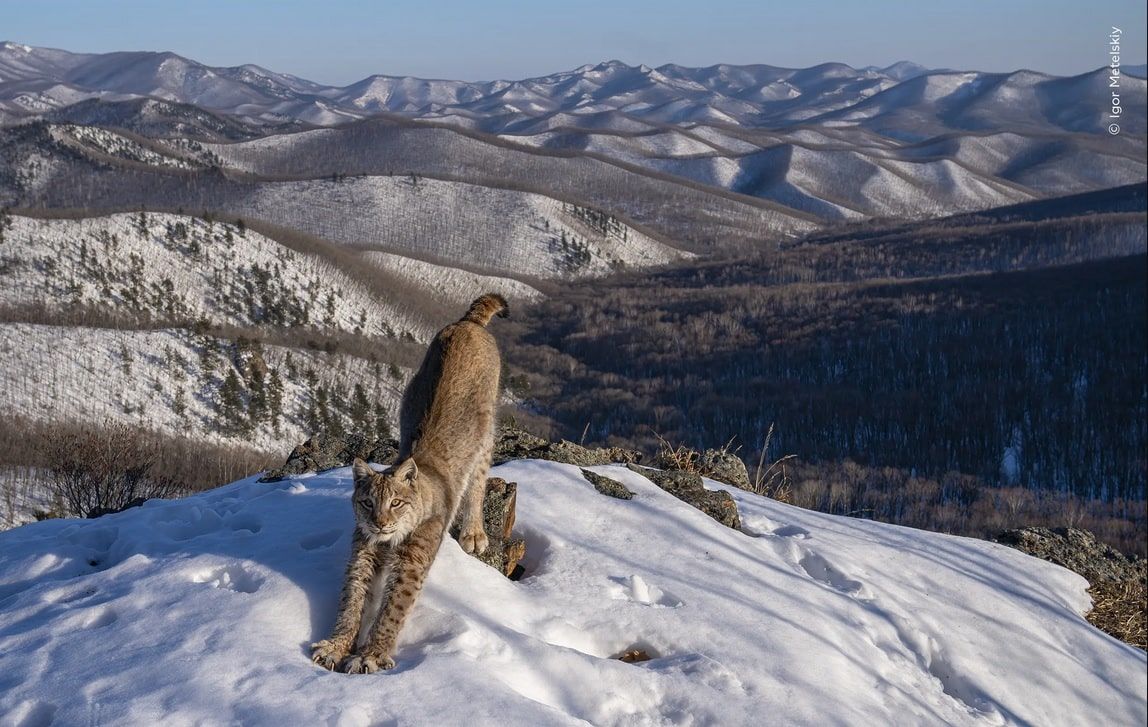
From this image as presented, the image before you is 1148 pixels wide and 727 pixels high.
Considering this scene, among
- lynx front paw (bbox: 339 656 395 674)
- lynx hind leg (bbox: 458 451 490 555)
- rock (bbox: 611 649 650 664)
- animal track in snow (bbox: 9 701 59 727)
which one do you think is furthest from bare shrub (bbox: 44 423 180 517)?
rock (bbox: 611 649 650 664)

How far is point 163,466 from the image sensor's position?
23.4 m

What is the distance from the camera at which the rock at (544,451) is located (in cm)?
1080

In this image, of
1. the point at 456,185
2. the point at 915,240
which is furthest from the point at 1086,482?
the point at 456,185

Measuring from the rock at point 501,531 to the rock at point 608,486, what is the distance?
1424mm

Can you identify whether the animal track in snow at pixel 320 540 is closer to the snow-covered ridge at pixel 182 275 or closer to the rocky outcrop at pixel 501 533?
the rocky outcrop at pixel 501 533

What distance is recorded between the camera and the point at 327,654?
5.89 metres

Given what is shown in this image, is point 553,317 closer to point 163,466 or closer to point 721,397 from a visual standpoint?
point 721,397

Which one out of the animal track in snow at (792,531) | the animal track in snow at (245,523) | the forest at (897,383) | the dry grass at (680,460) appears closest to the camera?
the animal track in snow at (245,523)

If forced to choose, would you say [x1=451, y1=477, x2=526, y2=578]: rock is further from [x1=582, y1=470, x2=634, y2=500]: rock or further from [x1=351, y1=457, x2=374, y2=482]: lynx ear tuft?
[x1=351, y1=457, x2=374, y2=482]: lynx ear tuft

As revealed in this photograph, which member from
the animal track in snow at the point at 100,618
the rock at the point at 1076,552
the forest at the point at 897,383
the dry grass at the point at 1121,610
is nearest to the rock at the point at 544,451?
the animal track in snow at the point at 100,618

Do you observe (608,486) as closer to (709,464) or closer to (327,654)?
(709,464)

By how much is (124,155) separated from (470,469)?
592 ft

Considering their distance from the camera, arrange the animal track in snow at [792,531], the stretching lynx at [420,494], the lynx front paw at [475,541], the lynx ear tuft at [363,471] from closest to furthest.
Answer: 1. the stretching lynx at [420,494]
2. the lynx ear tuft at [363,471]
3. the lynx front paw at [475,541]
4. the animal track in snow at [792,531]

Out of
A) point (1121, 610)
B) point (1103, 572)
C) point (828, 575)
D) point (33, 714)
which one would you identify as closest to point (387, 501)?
point (33, 714)
